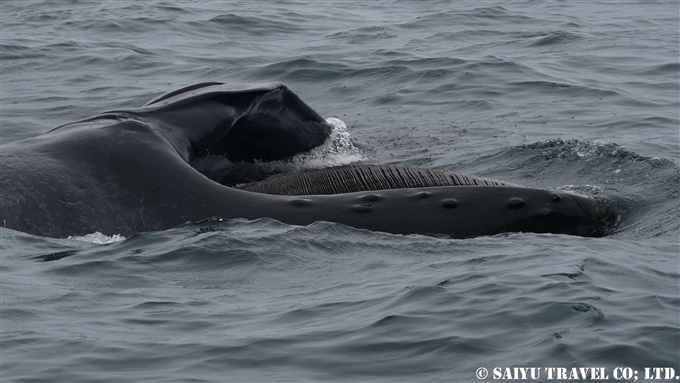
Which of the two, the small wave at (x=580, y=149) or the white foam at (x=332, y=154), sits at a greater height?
the white foam at (x=332, y=154)

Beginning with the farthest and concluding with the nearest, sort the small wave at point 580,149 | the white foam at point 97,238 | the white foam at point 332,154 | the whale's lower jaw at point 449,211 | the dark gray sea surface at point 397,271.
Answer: the small wave at point 580,149 < the white foam at point 332,154 < the whale's lower jaw at point 449,211 < the white foam at point 97,238 < the dark gray sea surface at point 397,271

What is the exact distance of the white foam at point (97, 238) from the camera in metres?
9.77

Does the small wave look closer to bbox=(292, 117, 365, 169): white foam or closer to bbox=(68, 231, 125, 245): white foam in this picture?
bbox=(292, 117, 365, 169): white foam

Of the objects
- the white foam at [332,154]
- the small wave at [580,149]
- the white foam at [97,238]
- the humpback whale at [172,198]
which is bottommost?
the small wave at [580,149]

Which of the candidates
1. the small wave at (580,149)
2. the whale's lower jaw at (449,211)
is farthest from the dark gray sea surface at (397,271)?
the whale's lower jaw at (449,211)

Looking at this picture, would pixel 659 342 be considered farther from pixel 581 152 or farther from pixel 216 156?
pixel 581 152

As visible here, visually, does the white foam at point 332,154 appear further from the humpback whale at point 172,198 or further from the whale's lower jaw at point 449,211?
the whale's lower jaw at point 449,211

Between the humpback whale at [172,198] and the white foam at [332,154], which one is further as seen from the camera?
the white foam at [332,154]

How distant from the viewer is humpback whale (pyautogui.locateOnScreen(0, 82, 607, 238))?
9.85m

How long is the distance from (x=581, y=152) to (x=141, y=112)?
5619 millimetres

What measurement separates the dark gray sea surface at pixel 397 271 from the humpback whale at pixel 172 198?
202mm

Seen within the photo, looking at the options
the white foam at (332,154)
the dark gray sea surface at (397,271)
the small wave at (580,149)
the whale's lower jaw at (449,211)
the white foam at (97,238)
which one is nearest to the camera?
the dark gray sea surface at (397,271)

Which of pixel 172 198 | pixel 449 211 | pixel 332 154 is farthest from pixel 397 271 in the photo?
pixel 332 154

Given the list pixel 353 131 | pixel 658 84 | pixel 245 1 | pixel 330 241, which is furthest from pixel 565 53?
pixel 330 241
